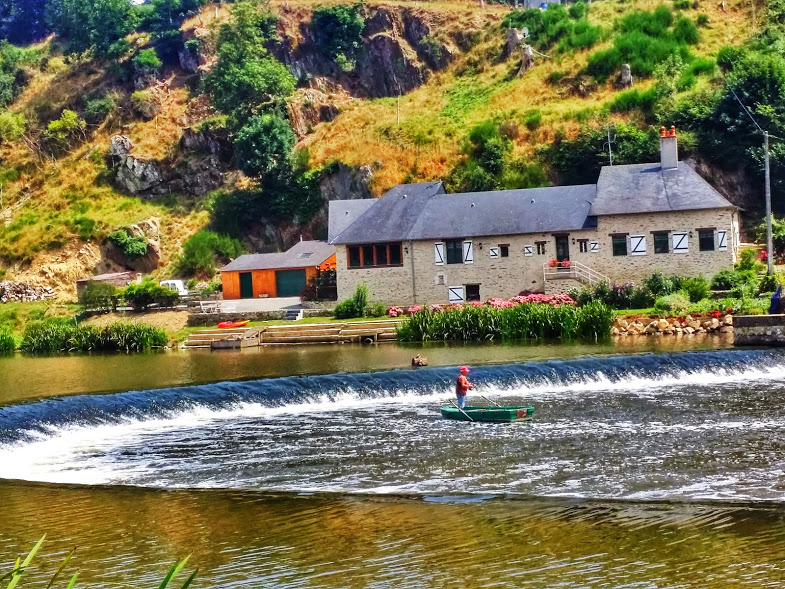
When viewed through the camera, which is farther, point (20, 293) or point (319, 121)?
point (319, 121)

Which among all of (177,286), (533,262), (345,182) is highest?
(345,182)

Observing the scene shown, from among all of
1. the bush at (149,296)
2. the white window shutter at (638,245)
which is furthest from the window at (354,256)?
the white window shutter at (638,245)

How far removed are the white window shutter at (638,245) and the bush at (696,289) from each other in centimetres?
450

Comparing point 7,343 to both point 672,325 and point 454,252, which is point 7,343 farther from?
point 672,325

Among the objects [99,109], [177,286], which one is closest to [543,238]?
[177,286]

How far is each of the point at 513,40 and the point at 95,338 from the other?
49598 millimetres

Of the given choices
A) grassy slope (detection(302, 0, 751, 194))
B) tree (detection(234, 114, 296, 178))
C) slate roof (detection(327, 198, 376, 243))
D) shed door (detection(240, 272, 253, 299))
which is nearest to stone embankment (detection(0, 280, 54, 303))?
shed door (detection(240, 272, 253, 299))

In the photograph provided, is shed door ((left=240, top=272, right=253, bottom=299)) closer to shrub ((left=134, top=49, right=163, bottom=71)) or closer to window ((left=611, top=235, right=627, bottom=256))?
window ((left=611, top=235, right=627, bottom=256))

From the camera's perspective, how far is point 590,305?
45719mm

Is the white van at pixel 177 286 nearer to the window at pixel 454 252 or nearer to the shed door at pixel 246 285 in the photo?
the shed door at pixel 246 285

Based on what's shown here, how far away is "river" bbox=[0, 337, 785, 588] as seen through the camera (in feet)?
49.1

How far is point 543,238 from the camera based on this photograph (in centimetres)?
5556

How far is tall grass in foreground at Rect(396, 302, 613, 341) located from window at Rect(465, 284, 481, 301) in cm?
936

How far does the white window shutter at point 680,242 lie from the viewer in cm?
5397
